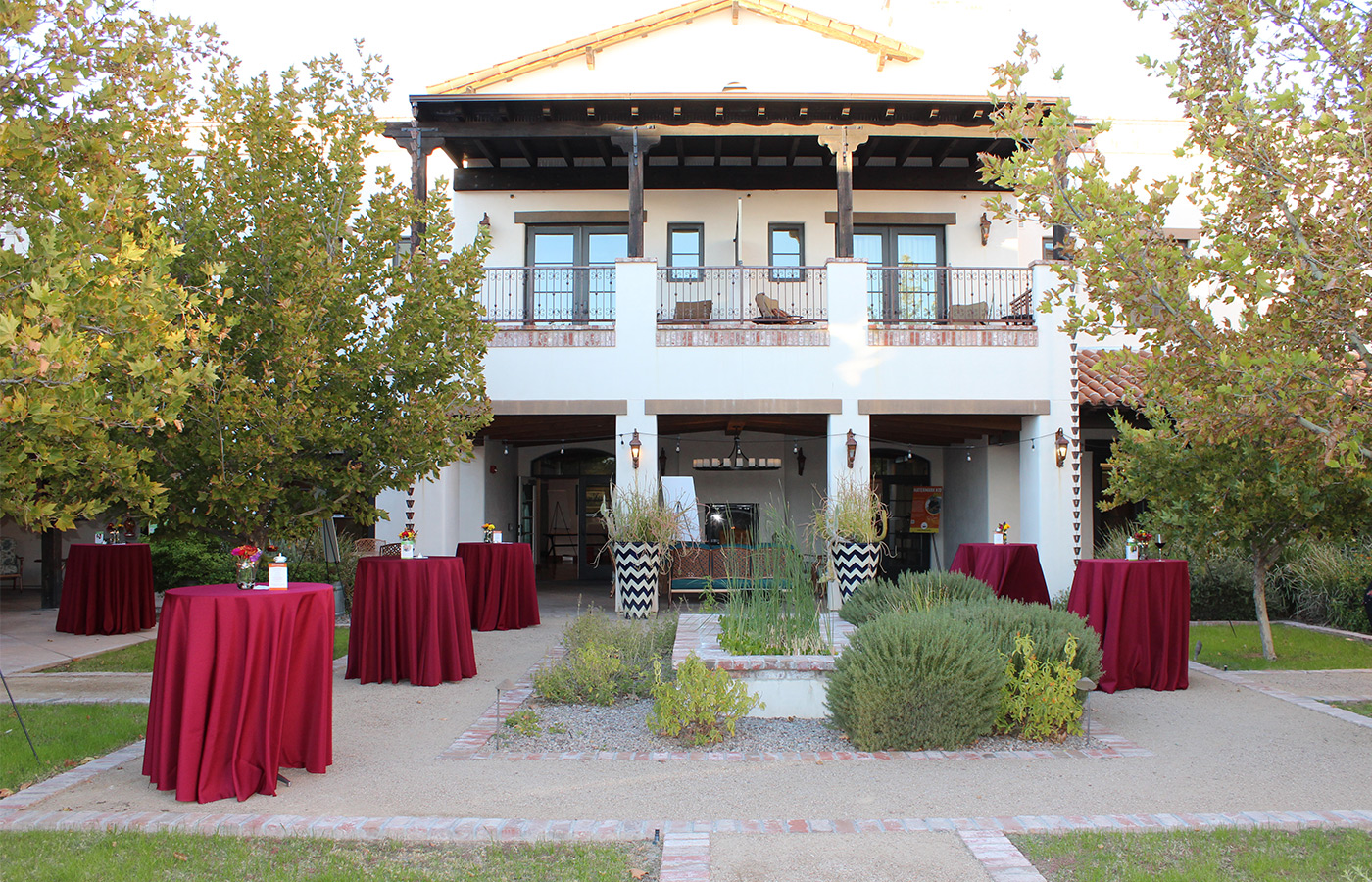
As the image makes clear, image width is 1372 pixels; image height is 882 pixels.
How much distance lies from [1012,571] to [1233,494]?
271cm

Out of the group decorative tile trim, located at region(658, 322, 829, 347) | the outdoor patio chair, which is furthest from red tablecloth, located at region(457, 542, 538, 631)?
the outdoor patio chair

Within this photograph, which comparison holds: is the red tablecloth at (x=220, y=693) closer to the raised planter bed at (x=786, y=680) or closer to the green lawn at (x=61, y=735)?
the green lawn at (x=61, y=735)

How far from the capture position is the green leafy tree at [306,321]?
19.9 feet

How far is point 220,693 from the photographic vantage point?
4.05m

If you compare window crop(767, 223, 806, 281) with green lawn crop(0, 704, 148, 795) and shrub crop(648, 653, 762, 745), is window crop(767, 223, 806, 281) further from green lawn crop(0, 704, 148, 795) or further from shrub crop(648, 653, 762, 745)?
green lawn crop(0, 704, 148, 795)

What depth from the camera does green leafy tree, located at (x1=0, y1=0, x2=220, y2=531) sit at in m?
Result: 3.42

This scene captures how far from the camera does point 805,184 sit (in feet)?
42.9

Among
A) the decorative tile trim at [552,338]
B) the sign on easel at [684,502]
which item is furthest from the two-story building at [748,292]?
the sign on easel at [684,502]

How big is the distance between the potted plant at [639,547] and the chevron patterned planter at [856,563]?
1.83 metres

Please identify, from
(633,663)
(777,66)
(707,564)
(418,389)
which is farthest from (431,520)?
(777,66)

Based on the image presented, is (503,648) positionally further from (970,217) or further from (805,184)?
(970,217)

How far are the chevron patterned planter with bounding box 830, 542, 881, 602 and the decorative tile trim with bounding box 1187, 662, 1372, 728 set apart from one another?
3.15m

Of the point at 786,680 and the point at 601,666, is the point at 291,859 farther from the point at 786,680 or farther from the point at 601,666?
the point at 786,680

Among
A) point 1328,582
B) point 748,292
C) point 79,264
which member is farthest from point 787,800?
point 748,292
